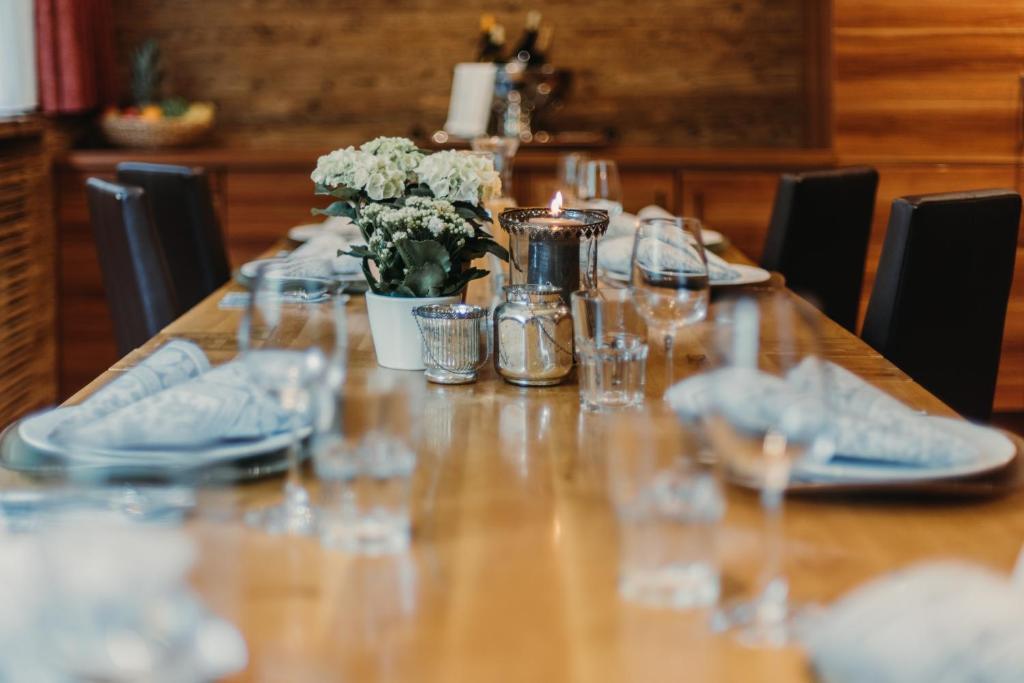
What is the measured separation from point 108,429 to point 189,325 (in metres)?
0.77

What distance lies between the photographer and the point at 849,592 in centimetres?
93

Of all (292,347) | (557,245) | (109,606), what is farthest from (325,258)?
(109,606)

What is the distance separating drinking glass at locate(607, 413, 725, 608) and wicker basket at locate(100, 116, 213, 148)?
3455 mm

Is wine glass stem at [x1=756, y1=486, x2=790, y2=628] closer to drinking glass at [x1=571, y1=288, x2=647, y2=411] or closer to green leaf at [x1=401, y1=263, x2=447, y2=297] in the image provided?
drinking glass at [x1=571, y1=288, x2=647, y2=411]

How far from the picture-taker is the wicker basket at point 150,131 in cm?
409

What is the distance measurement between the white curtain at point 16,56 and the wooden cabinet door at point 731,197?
201 centimetres

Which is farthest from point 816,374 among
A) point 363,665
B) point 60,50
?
point 60,50

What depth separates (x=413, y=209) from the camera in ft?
5.36

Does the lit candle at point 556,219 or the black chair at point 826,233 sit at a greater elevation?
the lit candle at point 556,219

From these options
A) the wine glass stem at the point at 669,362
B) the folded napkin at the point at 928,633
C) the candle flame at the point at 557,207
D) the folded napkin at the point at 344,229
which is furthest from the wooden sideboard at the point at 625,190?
the folded napkin at the point at 928,633

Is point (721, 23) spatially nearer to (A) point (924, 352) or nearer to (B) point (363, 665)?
(A) point (924, 352)

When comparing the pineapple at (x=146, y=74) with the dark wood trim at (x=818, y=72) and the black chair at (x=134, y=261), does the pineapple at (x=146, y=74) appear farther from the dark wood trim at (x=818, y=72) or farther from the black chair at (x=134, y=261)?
the dark wood trim at (x=818, y=72)

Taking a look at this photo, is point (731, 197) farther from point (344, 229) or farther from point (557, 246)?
point (557, 246)

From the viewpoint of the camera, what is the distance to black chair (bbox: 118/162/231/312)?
284cm
